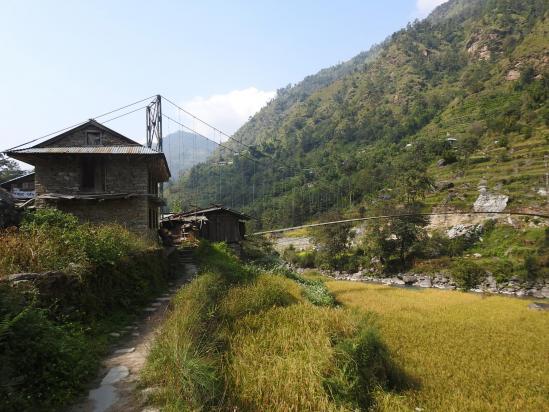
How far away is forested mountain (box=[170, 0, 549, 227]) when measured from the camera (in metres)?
73.5

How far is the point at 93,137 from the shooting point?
805 inches

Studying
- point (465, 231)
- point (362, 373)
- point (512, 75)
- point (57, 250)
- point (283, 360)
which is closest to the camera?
point (283, 360)

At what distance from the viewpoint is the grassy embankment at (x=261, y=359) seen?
5723mm

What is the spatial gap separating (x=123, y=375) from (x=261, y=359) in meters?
2.68

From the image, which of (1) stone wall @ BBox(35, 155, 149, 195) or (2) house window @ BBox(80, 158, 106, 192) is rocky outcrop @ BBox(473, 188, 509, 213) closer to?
(1) stone wall @ BBox(35, 155, 149, 195)

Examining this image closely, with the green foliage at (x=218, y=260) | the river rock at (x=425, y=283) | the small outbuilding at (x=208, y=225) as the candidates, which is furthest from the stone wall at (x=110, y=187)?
the river rock at (x=425, y=283)

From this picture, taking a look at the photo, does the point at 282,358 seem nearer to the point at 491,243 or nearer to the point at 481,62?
the point at 491,243

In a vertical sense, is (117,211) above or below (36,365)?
above

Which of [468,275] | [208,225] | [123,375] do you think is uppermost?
[208,225]

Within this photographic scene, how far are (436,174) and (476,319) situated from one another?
71834mm

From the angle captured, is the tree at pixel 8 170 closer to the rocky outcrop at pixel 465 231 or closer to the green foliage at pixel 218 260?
the green foliage at pixel 218 260

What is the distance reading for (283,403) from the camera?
6176 millimetres

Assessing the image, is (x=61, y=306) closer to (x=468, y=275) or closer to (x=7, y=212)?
(x=7, y=212)

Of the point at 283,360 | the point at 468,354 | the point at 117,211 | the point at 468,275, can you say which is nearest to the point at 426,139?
the point at 468,275
